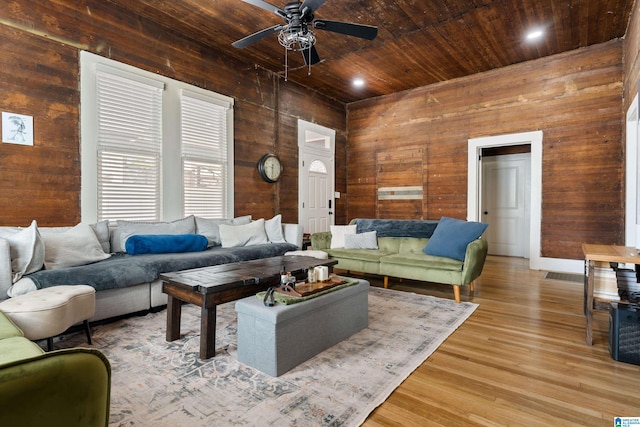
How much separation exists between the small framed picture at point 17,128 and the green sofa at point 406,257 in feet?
11.0

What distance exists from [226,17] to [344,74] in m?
2.40

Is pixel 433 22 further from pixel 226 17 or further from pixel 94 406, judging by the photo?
pixel 94 406

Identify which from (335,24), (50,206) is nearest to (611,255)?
(335,24)

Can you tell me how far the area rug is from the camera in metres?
1.62

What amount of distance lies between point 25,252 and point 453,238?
3962 mm

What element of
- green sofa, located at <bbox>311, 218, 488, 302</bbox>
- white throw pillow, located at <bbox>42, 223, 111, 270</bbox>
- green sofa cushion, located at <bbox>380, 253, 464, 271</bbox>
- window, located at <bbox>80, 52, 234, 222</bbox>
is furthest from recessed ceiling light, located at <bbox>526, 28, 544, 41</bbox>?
white throw pillow, located at <bbox>42, 223, 111, 270</bbox>

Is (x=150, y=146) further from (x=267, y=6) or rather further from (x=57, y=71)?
(x=267, y=6)

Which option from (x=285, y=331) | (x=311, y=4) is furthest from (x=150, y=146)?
(x=285, y=331)

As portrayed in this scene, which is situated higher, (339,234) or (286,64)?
(286,64)

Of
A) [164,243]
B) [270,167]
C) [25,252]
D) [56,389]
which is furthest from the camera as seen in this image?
[270,167]

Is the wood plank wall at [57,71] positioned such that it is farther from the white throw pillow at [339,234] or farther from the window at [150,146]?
the white throw pillow at [339,234]

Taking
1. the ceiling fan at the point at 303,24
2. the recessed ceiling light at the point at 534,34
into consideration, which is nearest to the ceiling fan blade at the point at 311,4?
the ceiling fan at the point at 303,24

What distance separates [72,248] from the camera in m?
2.97

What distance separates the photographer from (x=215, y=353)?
7.44 feet
